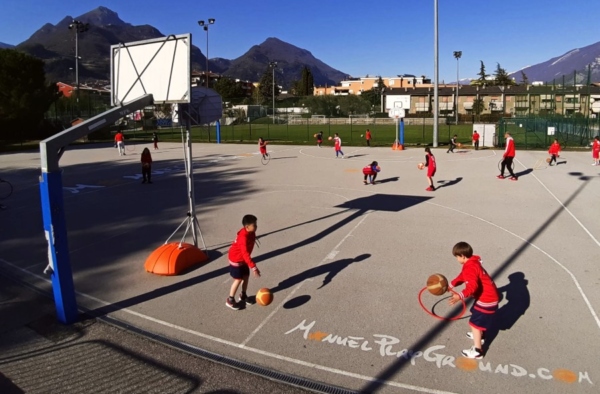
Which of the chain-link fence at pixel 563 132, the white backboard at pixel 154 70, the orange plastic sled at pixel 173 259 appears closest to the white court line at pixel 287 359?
the orange plastic sled at pixel 173 259

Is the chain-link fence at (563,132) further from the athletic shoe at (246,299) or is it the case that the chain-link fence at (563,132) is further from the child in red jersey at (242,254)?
the child in red jersey at (242,254)

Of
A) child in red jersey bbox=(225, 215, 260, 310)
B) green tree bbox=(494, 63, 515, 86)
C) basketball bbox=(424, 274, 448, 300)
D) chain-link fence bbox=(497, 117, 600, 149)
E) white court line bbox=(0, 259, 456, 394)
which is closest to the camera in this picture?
white court line bbox=(0, 259, 456, 394)

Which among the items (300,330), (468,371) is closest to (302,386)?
(300,330)

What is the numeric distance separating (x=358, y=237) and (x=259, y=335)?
209 inches

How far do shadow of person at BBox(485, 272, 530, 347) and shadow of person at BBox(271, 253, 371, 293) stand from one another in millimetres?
2845

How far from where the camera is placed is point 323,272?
9.08 metres

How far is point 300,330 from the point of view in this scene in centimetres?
673

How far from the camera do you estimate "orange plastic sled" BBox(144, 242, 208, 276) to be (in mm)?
9039

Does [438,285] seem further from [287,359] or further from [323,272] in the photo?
[323,272]

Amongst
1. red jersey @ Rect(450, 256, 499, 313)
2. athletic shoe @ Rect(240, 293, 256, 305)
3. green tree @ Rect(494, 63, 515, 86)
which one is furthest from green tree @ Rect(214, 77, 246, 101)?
red jersey @ Rect(450, 256, 499, 313)

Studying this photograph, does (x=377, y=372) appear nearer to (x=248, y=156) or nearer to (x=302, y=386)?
(x=302, y=386)

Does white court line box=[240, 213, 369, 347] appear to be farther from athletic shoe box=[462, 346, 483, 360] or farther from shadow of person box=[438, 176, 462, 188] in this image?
shadow of person box=[438, 176, 462, 188]

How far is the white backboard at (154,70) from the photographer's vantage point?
29.1 ft

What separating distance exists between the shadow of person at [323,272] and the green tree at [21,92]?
2090 inches
